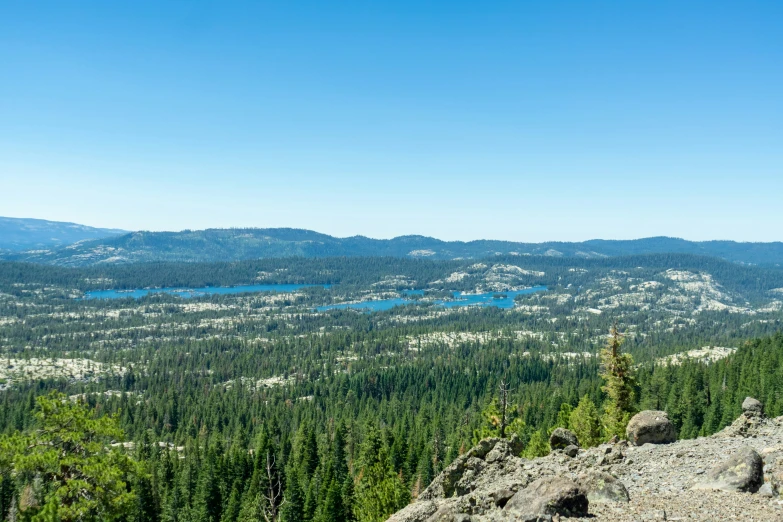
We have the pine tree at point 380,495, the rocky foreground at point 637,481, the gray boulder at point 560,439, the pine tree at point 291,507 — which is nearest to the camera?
the rocky foreground at point 637,481

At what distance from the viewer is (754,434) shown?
103 feet

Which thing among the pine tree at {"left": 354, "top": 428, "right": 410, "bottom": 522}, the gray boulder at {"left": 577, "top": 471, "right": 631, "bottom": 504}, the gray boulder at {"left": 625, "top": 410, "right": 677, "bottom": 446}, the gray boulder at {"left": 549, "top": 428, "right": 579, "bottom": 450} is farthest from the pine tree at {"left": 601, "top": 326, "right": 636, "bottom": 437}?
the gray boulder at {"left": 577, "top": 471, "right": 631, "bottom": 504}

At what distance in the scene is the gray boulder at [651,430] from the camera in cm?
3238

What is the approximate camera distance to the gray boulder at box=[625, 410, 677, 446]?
3238 centimetres

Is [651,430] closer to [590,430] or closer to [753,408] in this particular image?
[753,408]

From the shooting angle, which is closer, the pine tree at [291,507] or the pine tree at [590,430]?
the pine tree at [590,430]

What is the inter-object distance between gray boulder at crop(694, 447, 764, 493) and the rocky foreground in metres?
0.04

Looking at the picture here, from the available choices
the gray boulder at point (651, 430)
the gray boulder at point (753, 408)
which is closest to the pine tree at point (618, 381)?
the gray boulder at point (753, 408)

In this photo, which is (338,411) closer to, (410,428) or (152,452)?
(410,428)

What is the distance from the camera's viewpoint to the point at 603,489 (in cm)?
2239

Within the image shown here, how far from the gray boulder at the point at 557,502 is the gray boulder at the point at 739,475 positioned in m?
6.51

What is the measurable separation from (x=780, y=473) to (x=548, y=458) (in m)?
14.1

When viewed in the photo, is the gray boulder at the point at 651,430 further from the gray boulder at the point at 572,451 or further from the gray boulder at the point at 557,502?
the gray boulder at the point at 557,502

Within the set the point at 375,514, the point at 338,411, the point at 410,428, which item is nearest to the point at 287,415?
the point at 338,411
